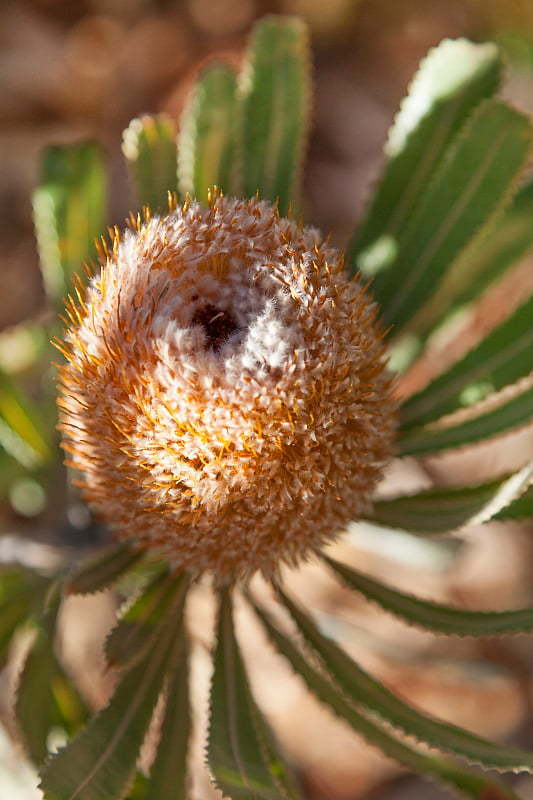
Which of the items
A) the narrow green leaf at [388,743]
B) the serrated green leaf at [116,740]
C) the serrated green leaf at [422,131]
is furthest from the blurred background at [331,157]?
the serrated green leaf at [422,131]

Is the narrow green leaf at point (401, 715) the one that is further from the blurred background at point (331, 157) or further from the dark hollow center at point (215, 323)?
the blurred background at point (331, 157)

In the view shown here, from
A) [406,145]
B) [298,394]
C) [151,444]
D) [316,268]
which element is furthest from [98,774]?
[406,145]

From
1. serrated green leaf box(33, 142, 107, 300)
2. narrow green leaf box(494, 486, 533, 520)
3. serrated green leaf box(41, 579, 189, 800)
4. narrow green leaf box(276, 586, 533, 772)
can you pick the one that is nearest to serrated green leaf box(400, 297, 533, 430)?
narrow green leaf box(494, 486, 533, 520)

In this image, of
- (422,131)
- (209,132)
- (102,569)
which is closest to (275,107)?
(209,132)

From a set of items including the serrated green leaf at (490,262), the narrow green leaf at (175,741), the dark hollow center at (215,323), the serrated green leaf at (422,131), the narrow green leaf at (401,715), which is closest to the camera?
the dark hollow center at (215,323)

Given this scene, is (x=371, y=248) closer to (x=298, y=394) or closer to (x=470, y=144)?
(x=470, y=144)

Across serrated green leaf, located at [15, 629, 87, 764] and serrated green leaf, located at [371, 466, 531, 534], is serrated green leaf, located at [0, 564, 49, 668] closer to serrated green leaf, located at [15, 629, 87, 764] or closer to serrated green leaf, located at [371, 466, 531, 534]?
serrated green leaf, located at [15, 629, 87, 764]
